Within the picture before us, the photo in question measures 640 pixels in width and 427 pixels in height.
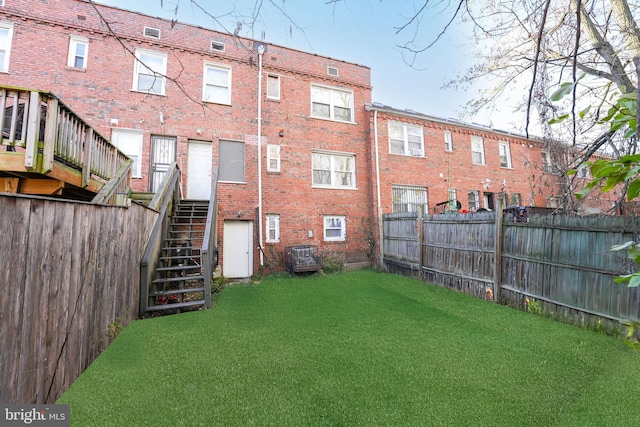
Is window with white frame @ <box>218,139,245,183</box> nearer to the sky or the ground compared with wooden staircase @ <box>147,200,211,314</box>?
nearer to the sky

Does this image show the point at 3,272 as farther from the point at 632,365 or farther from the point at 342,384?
the point at 632,365

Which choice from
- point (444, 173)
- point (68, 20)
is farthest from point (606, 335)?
point (68, 20)

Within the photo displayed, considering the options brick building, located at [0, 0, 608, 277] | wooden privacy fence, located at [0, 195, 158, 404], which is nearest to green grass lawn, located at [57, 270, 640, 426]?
wooden privacy fence, located at [0, 195, 158, 404]

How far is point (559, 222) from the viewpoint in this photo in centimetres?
487

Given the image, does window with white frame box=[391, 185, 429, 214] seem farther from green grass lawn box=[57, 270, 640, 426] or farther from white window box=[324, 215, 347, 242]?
green grass lawn box=[57, 270, 640, 426]

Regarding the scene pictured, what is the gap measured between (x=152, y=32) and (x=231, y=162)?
4872 millimetres

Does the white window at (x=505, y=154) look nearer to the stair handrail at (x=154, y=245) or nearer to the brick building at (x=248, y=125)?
the brick building at (x=248, y=125)

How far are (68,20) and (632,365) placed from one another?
559 inches

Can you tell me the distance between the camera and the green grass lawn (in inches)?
91.4

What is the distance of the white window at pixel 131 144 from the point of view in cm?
848

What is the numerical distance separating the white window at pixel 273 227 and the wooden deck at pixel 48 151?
5043mm

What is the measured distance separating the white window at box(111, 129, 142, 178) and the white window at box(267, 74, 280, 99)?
180 inches

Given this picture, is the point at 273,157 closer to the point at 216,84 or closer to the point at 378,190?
the point at 216,84

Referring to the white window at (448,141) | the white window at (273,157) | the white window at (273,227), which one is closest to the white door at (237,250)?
the white window at (273,227)
